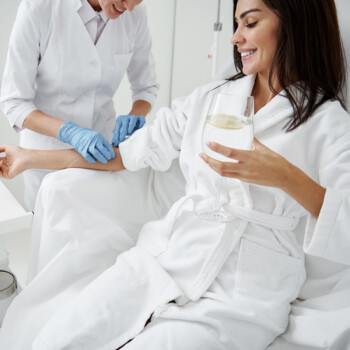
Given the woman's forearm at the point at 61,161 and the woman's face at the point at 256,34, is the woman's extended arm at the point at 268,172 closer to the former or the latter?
the woman's face at the point at 256,34

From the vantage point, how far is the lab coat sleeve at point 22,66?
1423mm

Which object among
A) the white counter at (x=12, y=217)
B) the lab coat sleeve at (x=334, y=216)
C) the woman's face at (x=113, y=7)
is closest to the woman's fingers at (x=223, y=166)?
the lab coat sleeve at (x=334, y=216)

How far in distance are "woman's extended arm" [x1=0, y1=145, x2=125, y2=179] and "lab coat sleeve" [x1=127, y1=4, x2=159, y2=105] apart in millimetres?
589

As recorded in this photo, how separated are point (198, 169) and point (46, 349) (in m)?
0.65

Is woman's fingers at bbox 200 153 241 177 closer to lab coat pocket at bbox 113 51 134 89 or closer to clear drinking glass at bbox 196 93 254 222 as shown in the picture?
clear drinking glass at bbox 196 93 254 222

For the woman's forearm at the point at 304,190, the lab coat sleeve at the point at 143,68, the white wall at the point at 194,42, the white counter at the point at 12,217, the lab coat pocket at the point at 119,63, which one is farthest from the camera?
the white wall at the point at 194,42

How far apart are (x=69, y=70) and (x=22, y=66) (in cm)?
17

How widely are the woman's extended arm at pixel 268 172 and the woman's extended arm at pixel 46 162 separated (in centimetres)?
60

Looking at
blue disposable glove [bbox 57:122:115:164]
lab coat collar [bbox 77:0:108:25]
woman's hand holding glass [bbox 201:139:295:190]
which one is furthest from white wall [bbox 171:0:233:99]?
woman's hand holding glass [bbox 201:139:295:190]

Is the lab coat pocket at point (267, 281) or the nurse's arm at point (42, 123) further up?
the nurse's arm at point (42, 123)

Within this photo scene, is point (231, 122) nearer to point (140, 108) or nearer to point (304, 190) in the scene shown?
point (304, 190)

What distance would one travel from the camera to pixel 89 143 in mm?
1367

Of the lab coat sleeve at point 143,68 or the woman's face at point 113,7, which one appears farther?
the lab coat sleeve at point 143,68

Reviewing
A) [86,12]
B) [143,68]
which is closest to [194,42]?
[143,68]
